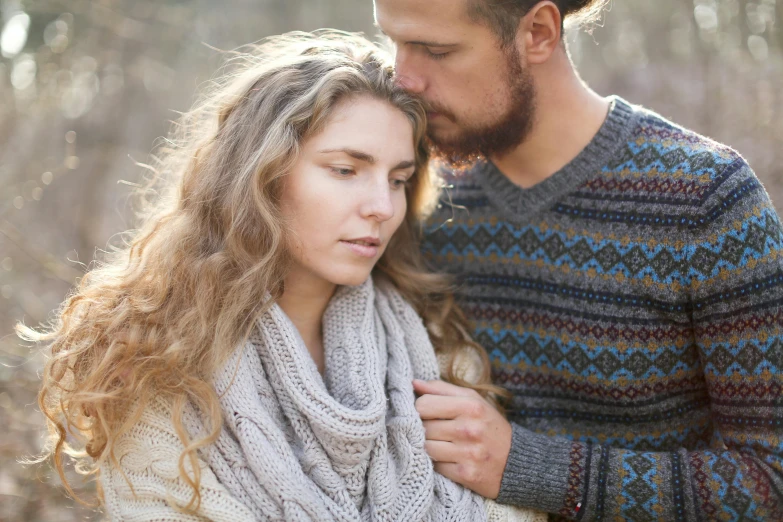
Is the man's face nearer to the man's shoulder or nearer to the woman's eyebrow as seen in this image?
the woman's eyebrow

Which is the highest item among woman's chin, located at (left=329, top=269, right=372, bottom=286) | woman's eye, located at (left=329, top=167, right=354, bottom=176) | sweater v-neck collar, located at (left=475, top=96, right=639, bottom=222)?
sweater v-neck collar, located at (left=475, top=96, right=639, bottom=222)

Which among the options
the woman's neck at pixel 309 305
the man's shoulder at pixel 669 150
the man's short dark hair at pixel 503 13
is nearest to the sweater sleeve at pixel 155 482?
the woman's neck at pixel 309 305

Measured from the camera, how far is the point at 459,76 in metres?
2.22

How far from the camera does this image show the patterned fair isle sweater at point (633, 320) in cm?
196

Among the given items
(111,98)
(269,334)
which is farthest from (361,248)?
(111,98)

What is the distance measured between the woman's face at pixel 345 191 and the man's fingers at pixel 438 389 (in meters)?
0.38

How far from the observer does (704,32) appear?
17.4 ft

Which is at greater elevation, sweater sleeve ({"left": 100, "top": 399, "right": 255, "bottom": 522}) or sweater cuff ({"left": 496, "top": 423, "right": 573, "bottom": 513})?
sweater cuff ({"left": 496, "top": 423, "right": 573, "bottom": 513})

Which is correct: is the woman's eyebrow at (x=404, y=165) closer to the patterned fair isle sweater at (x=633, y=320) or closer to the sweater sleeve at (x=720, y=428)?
the patterned fair isle sweater at (x=633, y=320)

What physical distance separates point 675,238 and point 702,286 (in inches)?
6.5

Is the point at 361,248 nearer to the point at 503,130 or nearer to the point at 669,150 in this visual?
the point at 503,130

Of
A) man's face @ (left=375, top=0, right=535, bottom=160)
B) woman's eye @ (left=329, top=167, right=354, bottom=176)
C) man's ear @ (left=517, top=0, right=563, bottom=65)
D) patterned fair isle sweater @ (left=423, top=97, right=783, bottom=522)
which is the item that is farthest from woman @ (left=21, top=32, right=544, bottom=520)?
man's ear @ (left=517, top=0, right=563, bottom=65)

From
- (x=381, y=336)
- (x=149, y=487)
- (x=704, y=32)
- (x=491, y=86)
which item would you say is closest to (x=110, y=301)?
(x=149, y=487)

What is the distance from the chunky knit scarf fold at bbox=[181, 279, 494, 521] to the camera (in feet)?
5.86
